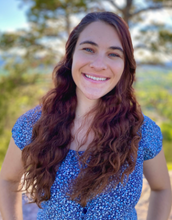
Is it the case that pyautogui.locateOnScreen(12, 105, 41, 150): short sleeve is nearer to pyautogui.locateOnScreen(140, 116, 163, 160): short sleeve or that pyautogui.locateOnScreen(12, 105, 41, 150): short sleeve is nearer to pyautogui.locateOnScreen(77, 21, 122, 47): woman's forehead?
pyautogui.locateOnScreen(77, 21, 122, 47): woman's forehead

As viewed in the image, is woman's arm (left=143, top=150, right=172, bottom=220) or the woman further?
woman's arm (left=143, top=150, right=172, bottom=220)

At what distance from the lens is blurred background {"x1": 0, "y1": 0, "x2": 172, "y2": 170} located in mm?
6852

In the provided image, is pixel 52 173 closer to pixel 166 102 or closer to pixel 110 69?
pixel 110 69

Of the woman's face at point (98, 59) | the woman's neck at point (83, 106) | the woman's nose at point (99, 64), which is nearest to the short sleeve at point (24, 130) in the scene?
the woman's neck at point (83, 106)

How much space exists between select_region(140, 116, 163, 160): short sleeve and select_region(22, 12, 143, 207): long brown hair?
0.04m

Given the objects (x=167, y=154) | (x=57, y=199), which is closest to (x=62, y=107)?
Result: (x=57, y=199)

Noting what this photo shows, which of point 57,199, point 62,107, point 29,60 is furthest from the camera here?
point 29,60

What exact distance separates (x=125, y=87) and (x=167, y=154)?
317 inches

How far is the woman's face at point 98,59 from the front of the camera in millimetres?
1154

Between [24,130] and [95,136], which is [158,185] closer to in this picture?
[95,136]

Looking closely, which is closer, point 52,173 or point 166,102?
point 52,173

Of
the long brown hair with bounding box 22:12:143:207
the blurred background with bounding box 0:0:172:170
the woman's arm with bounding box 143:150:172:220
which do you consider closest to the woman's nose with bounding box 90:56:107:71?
the long brown hair with bounding box 22:12:143:207

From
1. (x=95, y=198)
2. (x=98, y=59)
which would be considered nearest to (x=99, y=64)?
(x=98, y=59)

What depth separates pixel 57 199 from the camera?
114 centimetres
